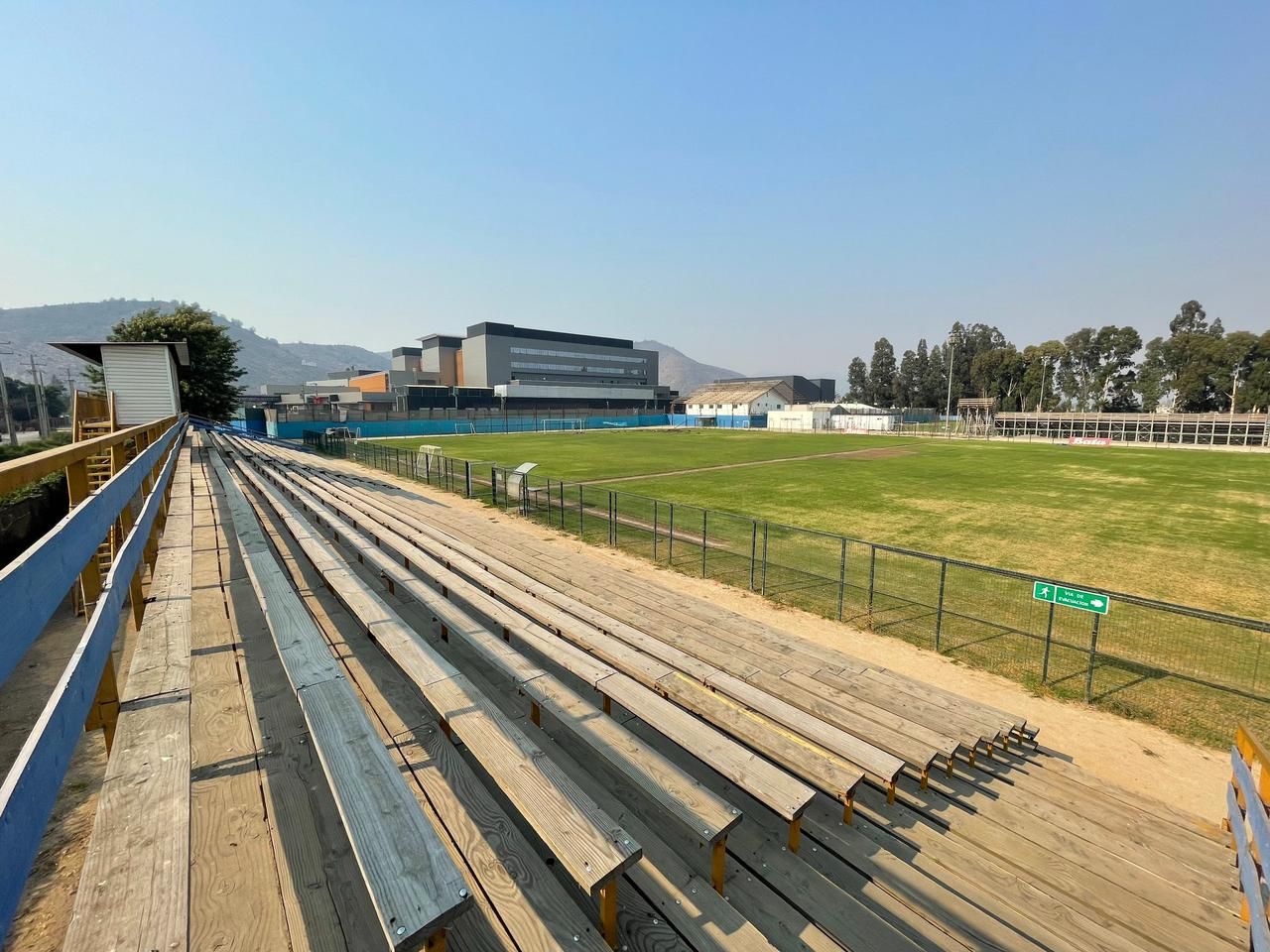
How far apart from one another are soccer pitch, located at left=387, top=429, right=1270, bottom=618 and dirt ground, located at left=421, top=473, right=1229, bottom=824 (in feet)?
20.5

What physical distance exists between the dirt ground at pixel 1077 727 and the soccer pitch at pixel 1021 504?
20.5 feet

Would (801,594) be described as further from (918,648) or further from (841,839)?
(841,839)

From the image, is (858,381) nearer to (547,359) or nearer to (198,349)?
(547,359)

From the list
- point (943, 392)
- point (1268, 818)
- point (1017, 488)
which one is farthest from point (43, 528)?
point (943, 392)

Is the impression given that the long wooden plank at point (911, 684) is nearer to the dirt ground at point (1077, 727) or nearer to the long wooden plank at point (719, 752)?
the dirt ground at point (1077, 727)

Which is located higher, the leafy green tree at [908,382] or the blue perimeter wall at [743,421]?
the leafy green tree at [908,382]

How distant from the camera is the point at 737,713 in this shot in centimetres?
418

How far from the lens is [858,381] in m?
130

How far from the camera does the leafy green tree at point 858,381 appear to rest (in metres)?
128

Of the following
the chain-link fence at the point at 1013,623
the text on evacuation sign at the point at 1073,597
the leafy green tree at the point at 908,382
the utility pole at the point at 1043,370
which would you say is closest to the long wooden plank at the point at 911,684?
the text on evacuation sign at the point at 1073,597

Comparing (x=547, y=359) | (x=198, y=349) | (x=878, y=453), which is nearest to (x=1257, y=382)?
(x=878, y=453)

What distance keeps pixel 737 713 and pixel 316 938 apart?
277 centimetres

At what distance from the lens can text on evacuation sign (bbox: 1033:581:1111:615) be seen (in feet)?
22.0

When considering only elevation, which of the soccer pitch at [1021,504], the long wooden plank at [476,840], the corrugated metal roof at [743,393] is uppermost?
the corrugated metal roof at [743,393]
